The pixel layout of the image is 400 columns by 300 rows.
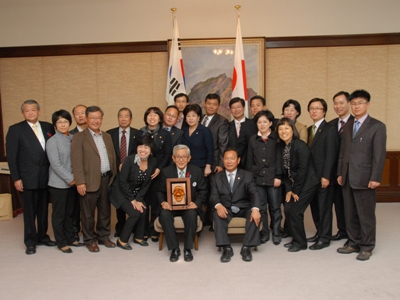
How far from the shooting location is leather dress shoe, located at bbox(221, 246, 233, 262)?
11.2 feet

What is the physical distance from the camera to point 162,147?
4117 millimetres

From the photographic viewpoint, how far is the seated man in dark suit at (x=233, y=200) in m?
3.53

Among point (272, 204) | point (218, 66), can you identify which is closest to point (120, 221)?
point (272, 204)

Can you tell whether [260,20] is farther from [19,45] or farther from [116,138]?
[19,45]

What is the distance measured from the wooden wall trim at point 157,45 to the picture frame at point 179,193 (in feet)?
10.4

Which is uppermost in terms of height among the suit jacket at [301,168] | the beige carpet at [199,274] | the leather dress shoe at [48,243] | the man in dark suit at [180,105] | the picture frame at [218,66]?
the picture frame at [218,66]

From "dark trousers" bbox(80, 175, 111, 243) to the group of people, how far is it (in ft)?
0.04

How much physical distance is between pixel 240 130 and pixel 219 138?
0.28 meters

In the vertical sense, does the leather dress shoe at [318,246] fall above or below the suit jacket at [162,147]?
below

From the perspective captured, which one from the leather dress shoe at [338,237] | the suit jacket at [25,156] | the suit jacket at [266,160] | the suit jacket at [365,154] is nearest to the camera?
the suit jacket at [365,154]

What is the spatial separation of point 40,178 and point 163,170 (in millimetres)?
1314

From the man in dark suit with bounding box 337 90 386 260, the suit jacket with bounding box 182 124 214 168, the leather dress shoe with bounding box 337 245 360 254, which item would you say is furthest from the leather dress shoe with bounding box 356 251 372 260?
the suit jacket with bounding box 182 124 214 168

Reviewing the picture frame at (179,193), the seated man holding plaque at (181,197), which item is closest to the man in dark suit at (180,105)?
the seated man holding plaque at (181,197)

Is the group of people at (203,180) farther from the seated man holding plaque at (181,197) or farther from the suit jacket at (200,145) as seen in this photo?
the suit jacket at (200,145)
